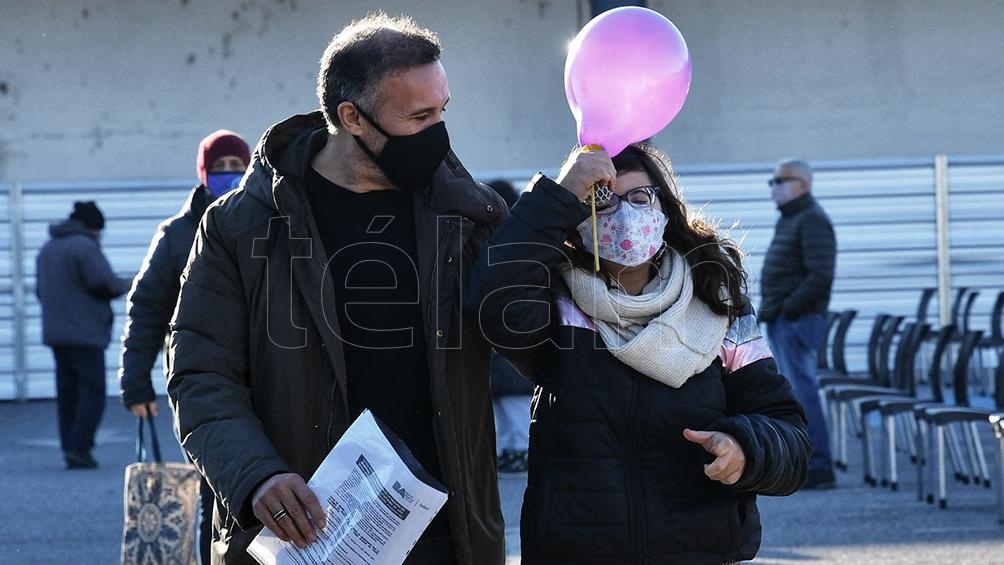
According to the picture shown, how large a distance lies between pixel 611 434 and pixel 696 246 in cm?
52

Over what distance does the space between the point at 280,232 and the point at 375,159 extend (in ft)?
0.90

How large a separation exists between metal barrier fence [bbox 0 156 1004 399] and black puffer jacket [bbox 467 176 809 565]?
13324 mm

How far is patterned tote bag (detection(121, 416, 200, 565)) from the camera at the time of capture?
5797 mm

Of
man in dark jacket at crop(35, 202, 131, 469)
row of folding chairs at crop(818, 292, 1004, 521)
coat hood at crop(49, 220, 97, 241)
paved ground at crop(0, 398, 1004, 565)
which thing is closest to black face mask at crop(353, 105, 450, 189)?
paved ground at crop(0, 398, 1004, 565)

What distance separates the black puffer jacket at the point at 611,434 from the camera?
339 centimetres

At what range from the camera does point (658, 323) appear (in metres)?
3.46

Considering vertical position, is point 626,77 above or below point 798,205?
above

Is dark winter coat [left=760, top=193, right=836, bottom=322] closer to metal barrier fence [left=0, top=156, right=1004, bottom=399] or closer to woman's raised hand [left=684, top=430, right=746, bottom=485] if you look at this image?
metal barrier fence [left=0, top=156, right=1004, bottom=399]

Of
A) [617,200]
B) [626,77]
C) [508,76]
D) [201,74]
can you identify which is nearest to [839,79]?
[508,76]

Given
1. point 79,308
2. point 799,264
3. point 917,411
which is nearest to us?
point 917,411

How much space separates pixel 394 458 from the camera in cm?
334

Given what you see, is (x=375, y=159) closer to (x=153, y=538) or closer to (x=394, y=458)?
(x=394, y=458)

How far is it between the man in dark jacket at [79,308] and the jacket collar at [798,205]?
5.02 m

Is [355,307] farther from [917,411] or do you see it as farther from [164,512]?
[917,411]
